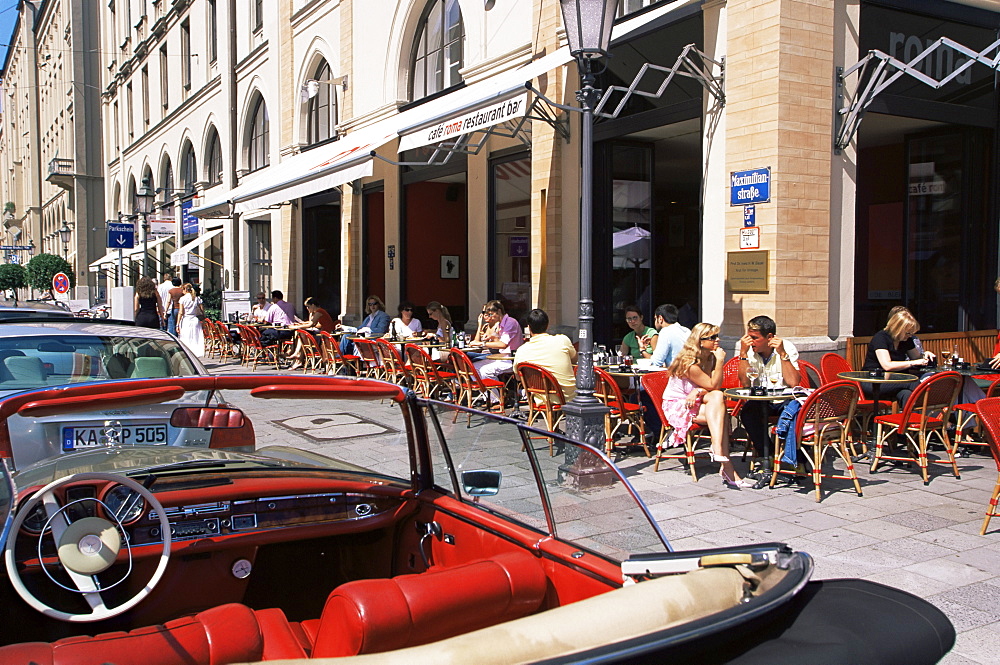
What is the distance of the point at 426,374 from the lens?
33.9 ft

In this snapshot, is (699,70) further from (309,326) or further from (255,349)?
(255,349)

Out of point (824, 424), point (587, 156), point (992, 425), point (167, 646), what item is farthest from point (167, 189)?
point (167, 646)

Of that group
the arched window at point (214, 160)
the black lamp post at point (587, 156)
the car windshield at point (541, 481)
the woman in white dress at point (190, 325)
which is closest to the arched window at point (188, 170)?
the arched window at point (214, 160)

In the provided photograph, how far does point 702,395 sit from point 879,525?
1.73m

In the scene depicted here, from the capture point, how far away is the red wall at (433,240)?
17.1 m

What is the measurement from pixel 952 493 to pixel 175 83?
30845 mm

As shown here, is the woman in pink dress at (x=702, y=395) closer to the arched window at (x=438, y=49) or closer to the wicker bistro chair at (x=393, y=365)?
the wicker bistro chair at (x=393, y=365)

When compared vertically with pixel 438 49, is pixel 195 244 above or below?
below

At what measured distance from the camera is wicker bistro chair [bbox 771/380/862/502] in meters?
6.25

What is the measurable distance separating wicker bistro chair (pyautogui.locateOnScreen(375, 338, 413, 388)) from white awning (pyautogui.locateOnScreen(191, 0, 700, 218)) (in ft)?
8.90

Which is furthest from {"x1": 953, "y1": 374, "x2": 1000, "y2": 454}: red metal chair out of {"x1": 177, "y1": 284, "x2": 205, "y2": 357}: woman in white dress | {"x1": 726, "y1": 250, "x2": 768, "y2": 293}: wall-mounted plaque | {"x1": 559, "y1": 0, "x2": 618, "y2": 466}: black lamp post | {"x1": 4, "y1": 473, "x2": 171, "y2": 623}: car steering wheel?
{"x1": 177, "y1": 284, "x2": 205, "y2": 357}: woman in white dress

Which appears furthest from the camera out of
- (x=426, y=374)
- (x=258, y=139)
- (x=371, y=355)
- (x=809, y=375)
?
(x=258, y=139)

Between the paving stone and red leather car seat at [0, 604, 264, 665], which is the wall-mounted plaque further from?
red leather car seat at [0, 604, 264, 665]

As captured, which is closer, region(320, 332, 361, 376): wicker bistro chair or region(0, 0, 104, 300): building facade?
region(320, 332, 361, 376): wicker bistro chair
